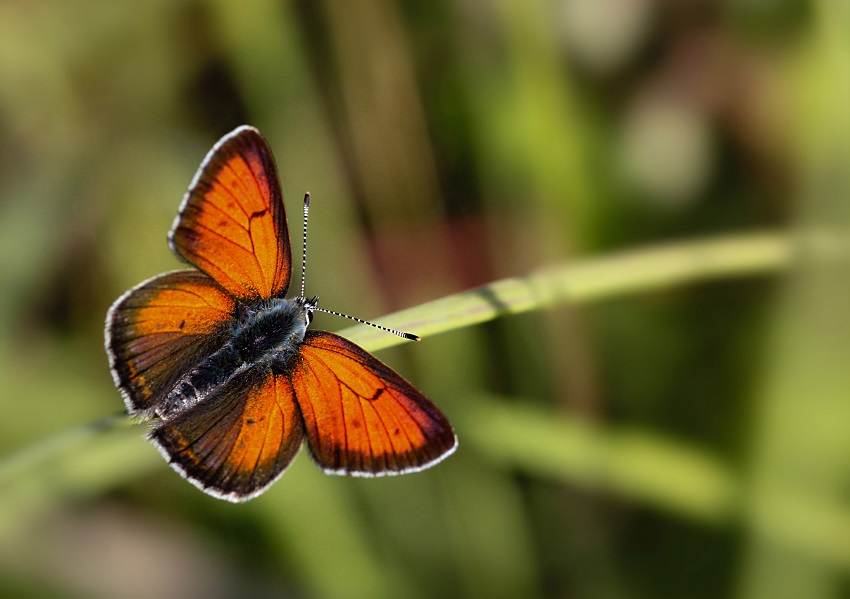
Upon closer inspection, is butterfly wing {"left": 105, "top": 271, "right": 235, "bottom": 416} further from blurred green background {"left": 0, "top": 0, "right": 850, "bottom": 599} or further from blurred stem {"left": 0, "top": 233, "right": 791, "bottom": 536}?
blurred green background {"left": 0, "top": 0, "right": 850, "bottom": 599}

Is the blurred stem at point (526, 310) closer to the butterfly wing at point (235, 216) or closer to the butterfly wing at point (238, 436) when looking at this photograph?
the butterfly wing at point (238, 436)

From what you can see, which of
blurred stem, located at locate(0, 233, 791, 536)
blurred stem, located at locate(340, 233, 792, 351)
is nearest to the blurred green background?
blurred stem, located at locate(0, 233, 791, 536)

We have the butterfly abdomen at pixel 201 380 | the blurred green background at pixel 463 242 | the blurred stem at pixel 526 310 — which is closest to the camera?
the blurred stem at pixel 526 310

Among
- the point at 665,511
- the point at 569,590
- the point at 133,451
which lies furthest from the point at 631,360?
the point at 133,451

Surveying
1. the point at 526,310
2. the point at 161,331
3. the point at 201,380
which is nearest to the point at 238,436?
the point at 201,380

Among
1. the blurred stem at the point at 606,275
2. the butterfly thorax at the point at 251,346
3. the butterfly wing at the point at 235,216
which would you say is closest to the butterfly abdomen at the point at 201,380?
the butterfly thorax at the point at 251,346

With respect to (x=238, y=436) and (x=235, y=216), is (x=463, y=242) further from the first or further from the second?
(x=238, y=436)

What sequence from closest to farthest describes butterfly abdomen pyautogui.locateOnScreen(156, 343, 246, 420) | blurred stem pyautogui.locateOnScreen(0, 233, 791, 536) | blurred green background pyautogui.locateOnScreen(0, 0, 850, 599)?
blurred stem pyautogui.locateOnScreen(0, 233, 791, 536), butterfly abdomen pyautogui.locateOnScreen(156, 343, 246, 420), blurred green background pyautogui.locateOnScreen(0, 0, 850, 599)
